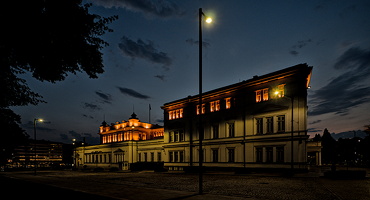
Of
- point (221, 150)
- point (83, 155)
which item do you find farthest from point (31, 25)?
point (83, 155)

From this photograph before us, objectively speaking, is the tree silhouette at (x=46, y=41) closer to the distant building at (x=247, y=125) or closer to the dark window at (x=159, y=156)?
the distant building at (x=247, y=125)

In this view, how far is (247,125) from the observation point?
114ft

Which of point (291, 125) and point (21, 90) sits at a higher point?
point (21, 90)

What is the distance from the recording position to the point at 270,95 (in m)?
32.7

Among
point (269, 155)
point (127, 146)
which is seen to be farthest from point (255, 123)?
point (127, 146)

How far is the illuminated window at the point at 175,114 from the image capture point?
1831 inches

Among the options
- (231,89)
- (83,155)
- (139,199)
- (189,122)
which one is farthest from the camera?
(83,155)

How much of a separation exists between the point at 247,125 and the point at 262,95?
4.94 meters

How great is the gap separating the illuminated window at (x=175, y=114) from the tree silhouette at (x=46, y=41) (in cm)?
3698

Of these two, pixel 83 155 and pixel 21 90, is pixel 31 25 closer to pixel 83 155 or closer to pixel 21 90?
pixel 21 90

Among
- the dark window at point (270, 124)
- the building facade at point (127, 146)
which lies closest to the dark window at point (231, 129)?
the dark window at point (270, 124)

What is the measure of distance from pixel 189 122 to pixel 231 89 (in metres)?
11.1

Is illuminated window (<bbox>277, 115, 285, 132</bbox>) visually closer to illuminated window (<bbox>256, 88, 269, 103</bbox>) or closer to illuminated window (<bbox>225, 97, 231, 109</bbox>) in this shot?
illuminated window (<bbox>256, 88, 269, 103</bbox>)

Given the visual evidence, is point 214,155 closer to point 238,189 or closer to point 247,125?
point 247,125
